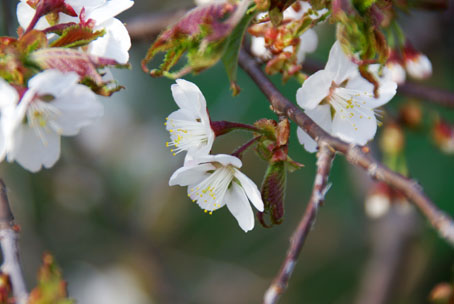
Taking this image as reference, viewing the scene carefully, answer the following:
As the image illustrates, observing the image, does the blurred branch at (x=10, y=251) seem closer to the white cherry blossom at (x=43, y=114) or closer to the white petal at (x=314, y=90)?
the white cherry blossom at (x=43, y=114)

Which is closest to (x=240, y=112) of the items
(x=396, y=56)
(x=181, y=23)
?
(x=396, y=56)

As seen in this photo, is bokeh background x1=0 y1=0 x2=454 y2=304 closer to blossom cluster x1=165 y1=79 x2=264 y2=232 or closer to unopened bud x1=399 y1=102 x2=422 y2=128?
unopened bud x1=399 y1=102 x2=422 y2=128

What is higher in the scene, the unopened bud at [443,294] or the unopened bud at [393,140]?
the unopened bud at [443,294]

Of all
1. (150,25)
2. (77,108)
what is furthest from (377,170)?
(150,25)

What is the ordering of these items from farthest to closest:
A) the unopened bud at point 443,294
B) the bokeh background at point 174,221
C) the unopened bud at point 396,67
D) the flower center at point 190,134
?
1. the bokeh background at point 174,221
2. the unopened bud at point 396,67
3. the unopened bud at point 443,294
4. the flower center at point 190,134

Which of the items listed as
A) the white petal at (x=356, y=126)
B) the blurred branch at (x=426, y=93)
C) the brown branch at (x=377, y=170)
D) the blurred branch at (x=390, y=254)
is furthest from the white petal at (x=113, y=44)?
the blurred branch at (x=390, y=254)

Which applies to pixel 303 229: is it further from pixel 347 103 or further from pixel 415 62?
pixel 415 62

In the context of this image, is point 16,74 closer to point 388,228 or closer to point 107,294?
point 388,228
